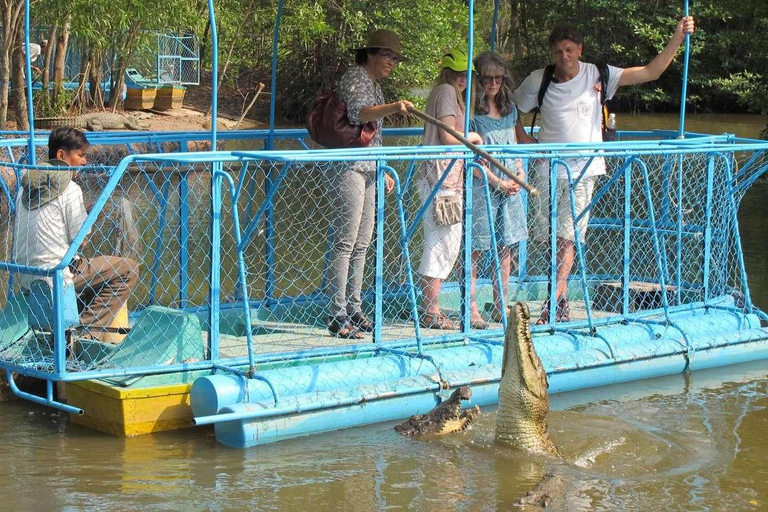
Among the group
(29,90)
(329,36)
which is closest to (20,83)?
(329,36)

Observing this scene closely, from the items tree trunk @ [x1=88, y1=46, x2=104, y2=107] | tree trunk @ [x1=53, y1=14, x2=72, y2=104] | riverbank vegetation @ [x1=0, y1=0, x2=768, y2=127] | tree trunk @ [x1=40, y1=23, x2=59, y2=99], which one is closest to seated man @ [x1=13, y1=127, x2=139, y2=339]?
riverbank vegetation @ [x1=0, y1=0, x2=768, y2=127]

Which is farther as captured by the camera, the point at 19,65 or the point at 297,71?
the point at 297,71

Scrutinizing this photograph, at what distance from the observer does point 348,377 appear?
679cm

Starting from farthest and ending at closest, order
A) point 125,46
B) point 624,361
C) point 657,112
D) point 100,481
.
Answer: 1. point 657,112
2. point 125,46
3. point 624,361
4. point 100,481

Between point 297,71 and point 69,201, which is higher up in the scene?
point 297,71

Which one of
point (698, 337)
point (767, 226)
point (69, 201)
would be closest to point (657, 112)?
point (767, 226)

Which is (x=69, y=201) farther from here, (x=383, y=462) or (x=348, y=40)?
(x=348, y=40)

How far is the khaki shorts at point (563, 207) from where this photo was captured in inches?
317

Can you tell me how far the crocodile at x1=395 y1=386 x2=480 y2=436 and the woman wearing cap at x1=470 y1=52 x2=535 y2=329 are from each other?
128 centimetres

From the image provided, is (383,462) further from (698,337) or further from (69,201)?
(698,337)

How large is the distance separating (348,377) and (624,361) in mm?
2122

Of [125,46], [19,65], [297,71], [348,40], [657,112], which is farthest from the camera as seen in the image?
[657,112]

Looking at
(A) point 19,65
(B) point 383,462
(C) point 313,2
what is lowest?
(B) point 383,462

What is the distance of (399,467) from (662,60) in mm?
3958
